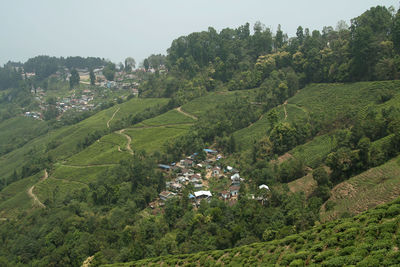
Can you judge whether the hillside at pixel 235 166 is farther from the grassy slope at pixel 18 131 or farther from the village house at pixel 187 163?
the grassy slope at pixel 18 131

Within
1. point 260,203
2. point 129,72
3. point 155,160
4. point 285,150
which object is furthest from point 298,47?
point 129,72

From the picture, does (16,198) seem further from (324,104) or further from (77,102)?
(77,102)

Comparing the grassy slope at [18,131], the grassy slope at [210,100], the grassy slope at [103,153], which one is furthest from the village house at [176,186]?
the grassy slope at [18,131]

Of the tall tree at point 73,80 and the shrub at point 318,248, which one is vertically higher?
the tall tree at point 73,80

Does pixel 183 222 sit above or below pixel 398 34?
below

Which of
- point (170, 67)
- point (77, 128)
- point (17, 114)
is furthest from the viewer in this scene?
point (17, 114)

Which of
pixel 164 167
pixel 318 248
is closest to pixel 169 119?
pixel 164 167

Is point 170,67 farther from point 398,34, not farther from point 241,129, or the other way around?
point 398,34
